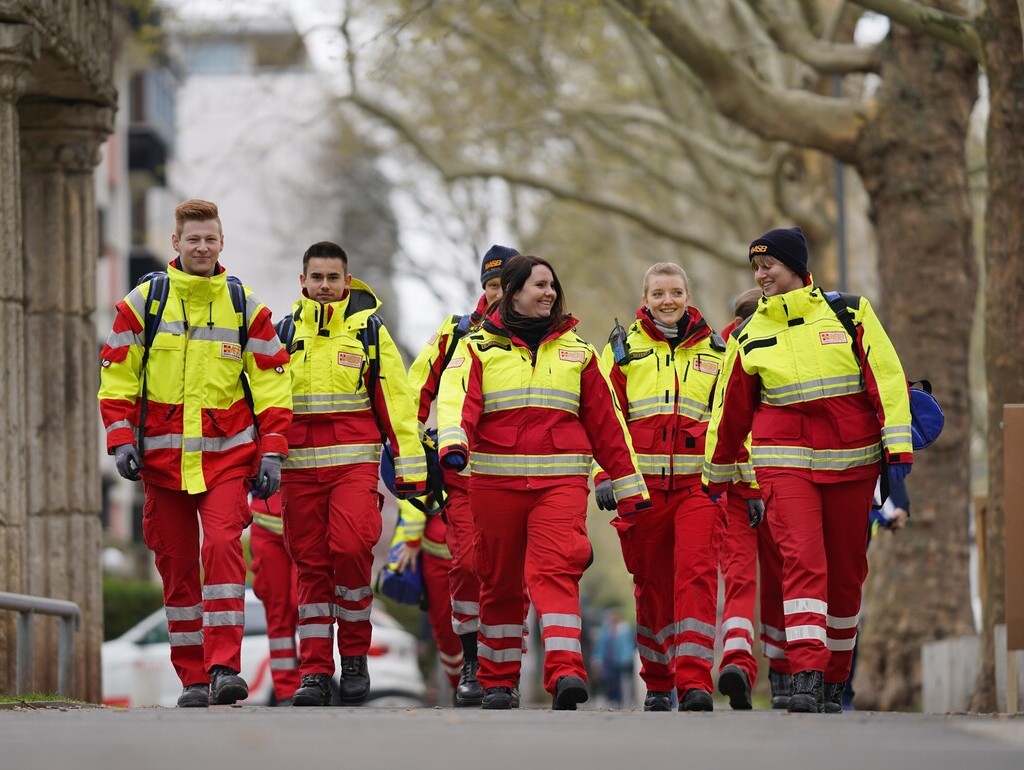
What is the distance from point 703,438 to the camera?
1097 cm

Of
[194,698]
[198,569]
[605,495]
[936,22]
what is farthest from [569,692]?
[936,22]

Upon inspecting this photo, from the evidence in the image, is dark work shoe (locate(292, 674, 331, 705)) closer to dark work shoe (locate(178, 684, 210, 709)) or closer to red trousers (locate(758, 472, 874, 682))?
dark work shoe (locate(178, 684, 210, 709))

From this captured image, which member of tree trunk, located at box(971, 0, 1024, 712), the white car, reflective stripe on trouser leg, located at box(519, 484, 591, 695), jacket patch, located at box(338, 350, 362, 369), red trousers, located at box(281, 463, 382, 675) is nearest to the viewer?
reflective stripe on trouser leg, located at box(519, 484, 591, 695)

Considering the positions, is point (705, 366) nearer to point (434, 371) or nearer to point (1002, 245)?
point (434, 371)

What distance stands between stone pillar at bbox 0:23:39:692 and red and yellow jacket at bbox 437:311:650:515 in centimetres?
280

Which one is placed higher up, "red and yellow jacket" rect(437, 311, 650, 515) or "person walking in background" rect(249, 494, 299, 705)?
"red and yellow jacket" rect(437, 311, 650, 515)

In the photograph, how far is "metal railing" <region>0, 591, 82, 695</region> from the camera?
1113 cm

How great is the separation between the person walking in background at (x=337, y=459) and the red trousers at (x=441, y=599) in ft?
4.78

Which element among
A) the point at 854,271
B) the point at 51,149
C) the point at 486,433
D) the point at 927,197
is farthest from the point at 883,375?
the point at 854,271

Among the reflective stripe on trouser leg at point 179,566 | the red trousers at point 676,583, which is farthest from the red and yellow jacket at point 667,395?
the reflective stripe on trouser leg at point 179,566

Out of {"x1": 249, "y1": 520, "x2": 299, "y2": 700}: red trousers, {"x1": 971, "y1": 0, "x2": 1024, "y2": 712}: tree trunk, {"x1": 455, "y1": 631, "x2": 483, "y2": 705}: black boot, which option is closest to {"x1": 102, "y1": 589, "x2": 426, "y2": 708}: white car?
{"x1": 249, "y1": 520, "x2": 299, "y2": 700}: red trousers

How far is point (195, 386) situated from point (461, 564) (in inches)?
78.4

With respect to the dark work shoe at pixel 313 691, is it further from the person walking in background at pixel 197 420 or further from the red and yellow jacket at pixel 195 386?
the red and yellow jacket at pixel 195 386

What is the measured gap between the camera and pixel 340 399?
1116 cm
